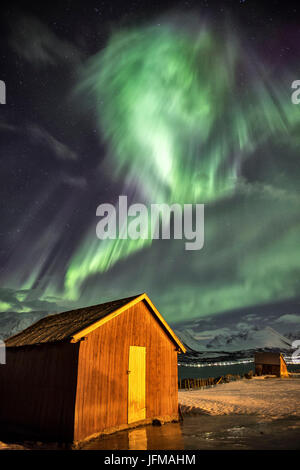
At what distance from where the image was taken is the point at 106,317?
15641 mm

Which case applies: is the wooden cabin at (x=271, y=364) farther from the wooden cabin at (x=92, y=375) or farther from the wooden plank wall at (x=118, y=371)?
the wooden cabin at (x=92, y=375)

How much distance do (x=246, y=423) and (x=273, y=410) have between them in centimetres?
542

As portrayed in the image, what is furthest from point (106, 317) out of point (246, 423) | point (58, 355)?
point (246, 423)

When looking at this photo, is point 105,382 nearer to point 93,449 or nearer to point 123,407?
point 123,407

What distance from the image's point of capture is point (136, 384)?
1658 cm

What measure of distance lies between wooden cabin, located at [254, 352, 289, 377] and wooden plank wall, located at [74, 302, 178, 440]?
4181 cm

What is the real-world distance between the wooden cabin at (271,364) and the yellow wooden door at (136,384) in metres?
43.7

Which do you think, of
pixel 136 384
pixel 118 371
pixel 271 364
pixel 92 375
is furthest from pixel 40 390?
pixel 271 364

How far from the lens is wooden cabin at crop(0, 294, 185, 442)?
1407cm

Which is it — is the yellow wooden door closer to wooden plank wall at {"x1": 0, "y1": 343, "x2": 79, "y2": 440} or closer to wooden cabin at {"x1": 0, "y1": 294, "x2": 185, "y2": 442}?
wooden cabin at {"x1": 0, "y1": 294, "x2": 185, "y2": 442}

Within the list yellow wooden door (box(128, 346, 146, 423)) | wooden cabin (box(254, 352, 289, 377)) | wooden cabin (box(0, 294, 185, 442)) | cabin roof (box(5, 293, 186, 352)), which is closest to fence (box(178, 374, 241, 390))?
wooden cabin (box(254, 352, 289, 377))

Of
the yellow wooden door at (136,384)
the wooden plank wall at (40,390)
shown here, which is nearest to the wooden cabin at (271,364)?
the yellow wooden door at (136,384)

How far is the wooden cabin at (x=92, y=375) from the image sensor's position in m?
14.1
